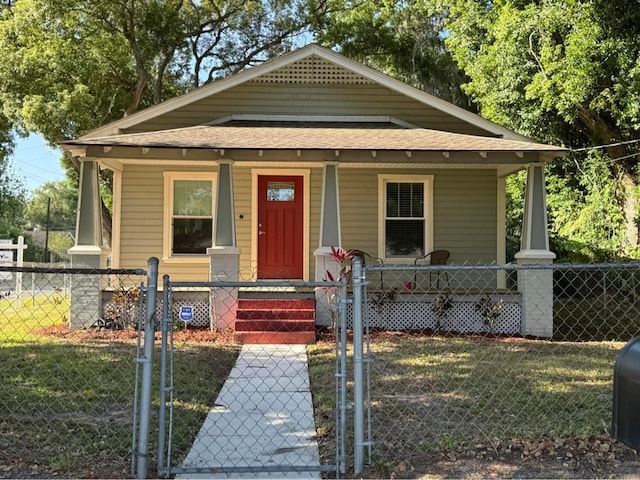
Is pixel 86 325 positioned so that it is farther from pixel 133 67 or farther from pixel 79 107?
pixel 133 67

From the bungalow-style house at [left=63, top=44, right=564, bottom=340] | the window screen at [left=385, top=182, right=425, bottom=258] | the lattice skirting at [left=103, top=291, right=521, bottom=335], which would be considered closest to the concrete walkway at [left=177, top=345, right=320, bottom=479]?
the lattice skirting at [left=103, top=291, right=521, bottom=335]

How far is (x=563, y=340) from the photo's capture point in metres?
9.69

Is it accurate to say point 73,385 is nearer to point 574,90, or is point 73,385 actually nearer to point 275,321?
point 275,321

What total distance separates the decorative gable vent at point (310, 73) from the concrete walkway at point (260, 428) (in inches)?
270

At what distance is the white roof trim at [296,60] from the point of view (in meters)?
11.5

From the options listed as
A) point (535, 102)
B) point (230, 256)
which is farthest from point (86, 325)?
point (535, 102)

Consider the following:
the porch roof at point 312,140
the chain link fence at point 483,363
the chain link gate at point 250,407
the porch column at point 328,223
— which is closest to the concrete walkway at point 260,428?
the chain link gate at point 250,407

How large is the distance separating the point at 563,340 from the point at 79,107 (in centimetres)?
1419

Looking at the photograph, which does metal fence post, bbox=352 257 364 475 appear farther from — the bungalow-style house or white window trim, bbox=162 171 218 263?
white window trim, bbox=162 171 218 263

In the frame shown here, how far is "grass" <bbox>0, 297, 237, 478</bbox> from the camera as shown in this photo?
12.6ft

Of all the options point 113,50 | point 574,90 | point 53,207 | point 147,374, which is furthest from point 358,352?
point 53,207

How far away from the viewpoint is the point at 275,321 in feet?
29.8

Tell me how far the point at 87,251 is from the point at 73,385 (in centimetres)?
412

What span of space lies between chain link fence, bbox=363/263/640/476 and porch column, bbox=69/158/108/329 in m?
4.82
